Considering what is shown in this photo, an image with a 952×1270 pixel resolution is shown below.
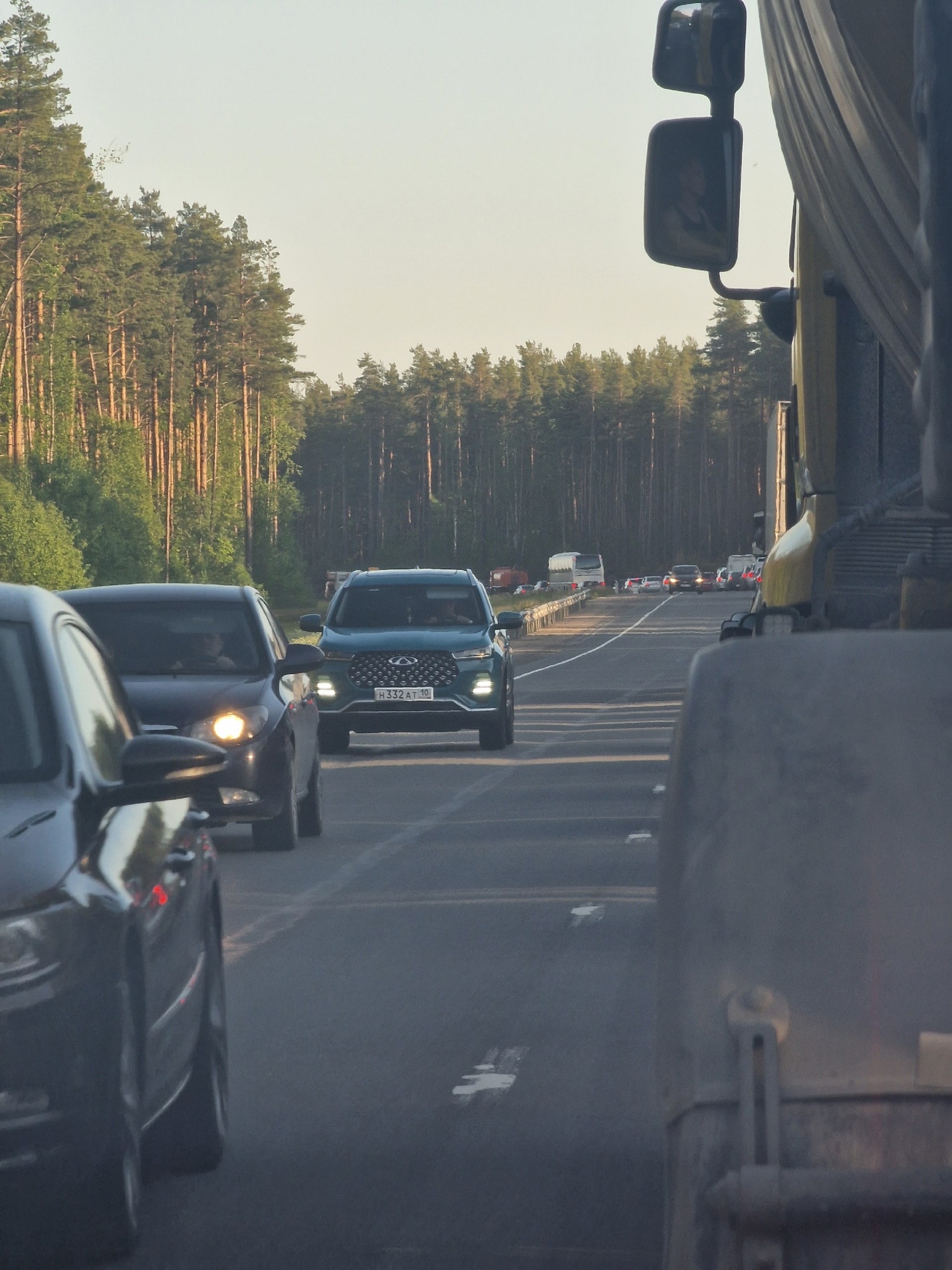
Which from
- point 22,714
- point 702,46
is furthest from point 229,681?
point 22,714

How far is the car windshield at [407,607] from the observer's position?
73.9 feet

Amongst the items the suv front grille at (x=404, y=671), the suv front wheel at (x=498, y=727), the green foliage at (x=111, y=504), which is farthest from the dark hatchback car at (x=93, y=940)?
the green foliage at (x=111, y=504)

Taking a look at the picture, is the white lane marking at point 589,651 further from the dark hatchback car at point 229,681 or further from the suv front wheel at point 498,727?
the dark hatchback car at point 229,681

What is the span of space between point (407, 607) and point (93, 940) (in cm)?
1832

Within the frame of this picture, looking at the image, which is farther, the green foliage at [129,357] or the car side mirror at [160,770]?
the green foliage at [129,357]

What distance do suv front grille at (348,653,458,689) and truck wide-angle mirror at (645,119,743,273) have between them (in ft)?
50.2

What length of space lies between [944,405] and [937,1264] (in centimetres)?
128

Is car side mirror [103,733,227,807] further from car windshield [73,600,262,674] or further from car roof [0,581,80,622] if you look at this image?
car windshield [73,600,262,674]

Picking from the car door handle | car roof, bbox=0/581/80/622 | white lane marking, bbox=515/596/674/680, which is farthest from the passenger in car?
white lane marking, bbox=515/596/674/680

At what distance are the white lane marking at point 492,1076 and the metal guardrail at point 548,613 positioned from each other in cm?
5444

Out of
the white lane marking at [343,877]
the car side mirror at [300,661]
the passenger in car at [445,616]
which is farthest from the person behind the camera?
the passenger in car at [445,616]

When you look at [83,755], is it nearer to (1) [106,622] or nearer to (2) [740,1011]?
(2) [740,1011]

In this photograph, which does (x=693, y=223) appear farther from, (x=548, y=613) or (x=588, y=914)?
(x=548, y=613)

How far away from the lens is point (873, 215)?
441 cm
